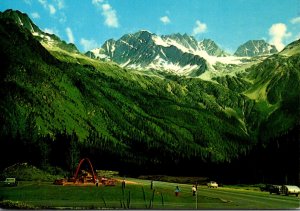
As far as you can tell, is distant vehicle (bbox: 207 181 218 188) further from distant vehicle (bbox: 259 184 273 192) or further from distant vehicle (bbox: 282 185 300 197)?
distant vehicle (bbox: 282 185 300 197)

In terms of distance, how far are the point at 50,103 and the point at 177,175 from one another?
151 meters

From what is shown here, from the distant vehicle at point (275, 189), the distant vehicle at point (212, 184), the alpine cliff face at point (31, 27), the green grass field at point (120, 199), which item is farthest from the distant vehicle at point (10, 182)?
the distant vehicle at point (275, 189)

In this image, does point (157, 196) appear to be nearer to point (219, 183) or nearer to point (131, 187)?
point (131, 187)

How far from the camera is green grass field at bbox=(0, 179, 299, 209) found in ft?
109

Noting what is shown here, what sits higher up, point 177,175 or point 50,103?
point 50,103

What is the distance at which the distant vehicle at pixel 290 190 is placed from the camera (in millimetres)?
40428

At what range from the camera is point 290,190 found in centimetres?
4128

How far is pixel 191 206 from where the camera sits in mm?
33938

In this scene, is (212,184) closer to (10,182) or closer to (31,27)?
(10,182)

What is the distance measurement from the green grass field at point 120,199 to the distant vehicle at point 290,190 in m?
5.09

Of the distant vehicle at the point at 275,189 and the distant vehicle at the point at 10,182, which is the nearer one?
the distant vehicle at the point at 10,182

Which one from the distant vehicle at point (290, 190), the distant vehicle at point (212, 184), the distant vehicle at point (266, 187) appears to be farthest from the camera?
the distant vehicle at point (266, 187)

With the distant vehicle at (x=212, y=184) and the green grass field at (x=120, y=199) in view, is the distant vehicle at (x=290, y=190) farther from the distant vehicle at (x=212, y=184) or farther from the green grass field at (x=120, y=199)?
the distant vehicle at (x=212, y=184)

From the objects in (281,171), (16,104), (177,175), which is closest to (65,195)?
(177,175)
